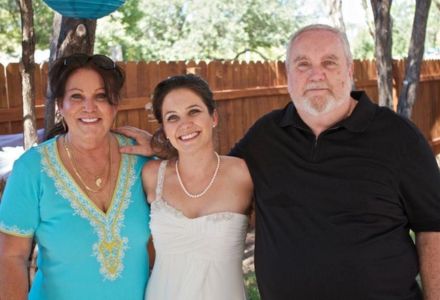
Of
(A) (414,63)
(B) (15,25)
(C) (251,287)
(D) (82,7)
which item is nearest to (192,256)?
(D) (82,7)

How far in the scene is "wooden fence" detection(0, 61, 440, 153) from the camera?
218 inches

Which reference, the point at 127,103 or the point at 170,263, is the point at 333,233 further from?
the point at 127,103

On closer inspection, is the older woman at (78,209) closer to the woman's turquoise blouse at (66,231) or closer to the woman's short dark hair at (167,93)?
the woman's turquoise blouse at (66,231)

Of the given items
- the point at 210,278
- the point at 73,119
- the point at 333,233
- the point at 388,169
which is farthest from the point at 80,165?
the point at 388,169

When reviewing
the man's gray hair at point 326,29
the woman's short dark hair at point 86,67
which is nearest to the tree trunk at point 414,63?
the man's gray hair at point 326,29

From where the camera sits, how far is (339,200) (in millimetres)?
2611

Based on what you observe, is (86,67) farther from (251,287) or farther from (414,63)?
(414,63)

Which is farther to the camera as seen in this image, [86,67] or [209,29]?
[209,29]

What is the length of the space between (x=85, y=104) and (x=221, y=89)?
16.6 feet

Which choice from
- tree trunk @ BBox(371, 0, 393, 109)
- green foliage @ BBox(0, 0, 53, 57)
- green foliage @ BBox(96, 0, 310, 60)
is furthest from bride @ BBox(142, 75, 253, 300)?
green foliage @ BBox(96, 0, 310, 60)

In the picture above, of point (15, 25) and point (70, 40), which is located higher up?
point (15, 25)

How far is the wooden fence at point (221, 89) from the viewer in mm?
5543

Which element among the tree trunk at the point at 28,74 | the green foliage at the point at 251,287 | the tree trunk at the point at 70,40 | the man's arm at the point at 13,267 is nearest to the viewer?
the man's arm at the point at 13,267

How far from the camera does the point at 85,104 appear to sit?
2543 mm
